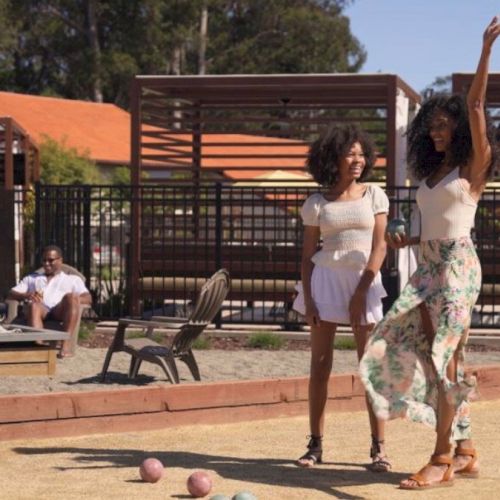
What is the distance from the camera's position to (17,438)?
848 centimetres

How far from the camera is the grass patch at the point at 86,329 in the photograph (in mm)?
14258

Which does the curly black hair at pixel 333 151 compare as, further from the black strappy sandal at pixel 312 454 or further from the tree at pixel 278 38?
the tree at pixel 278 38

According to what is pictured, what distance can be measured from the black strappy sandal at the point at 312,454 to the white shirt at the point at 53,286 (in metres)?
A: 5.52

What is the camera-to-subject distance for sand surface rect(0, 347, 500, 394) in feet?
34.1

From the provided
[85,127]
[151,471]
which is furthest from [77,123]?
[151,471]

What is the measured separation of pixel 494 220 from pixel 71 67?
44.5 meters

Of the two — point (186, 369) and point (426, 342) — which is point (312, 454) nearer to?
point (426, 342)

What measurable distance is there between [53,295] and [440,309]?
6643 mm

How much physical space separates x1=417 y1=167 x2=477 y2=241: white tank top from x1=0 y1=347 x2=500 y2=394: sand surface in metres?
3.90

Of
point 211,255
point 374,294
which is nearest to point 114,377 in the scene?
point 374,294

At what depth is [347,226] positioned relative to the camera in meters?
7.34

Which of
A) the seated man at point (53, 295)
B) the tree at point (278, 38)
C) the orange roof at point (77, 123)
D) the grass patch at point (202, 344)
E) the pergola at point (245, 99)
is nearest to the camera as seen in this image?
the seated man at point (53, 295)

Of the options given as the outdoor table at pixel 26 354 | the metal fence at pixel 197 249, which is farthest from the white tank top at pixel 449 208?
the metal fence at pixel 197 249

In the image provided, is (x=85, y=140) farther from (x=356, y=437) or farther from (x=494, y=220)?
(x=356, y=437)
